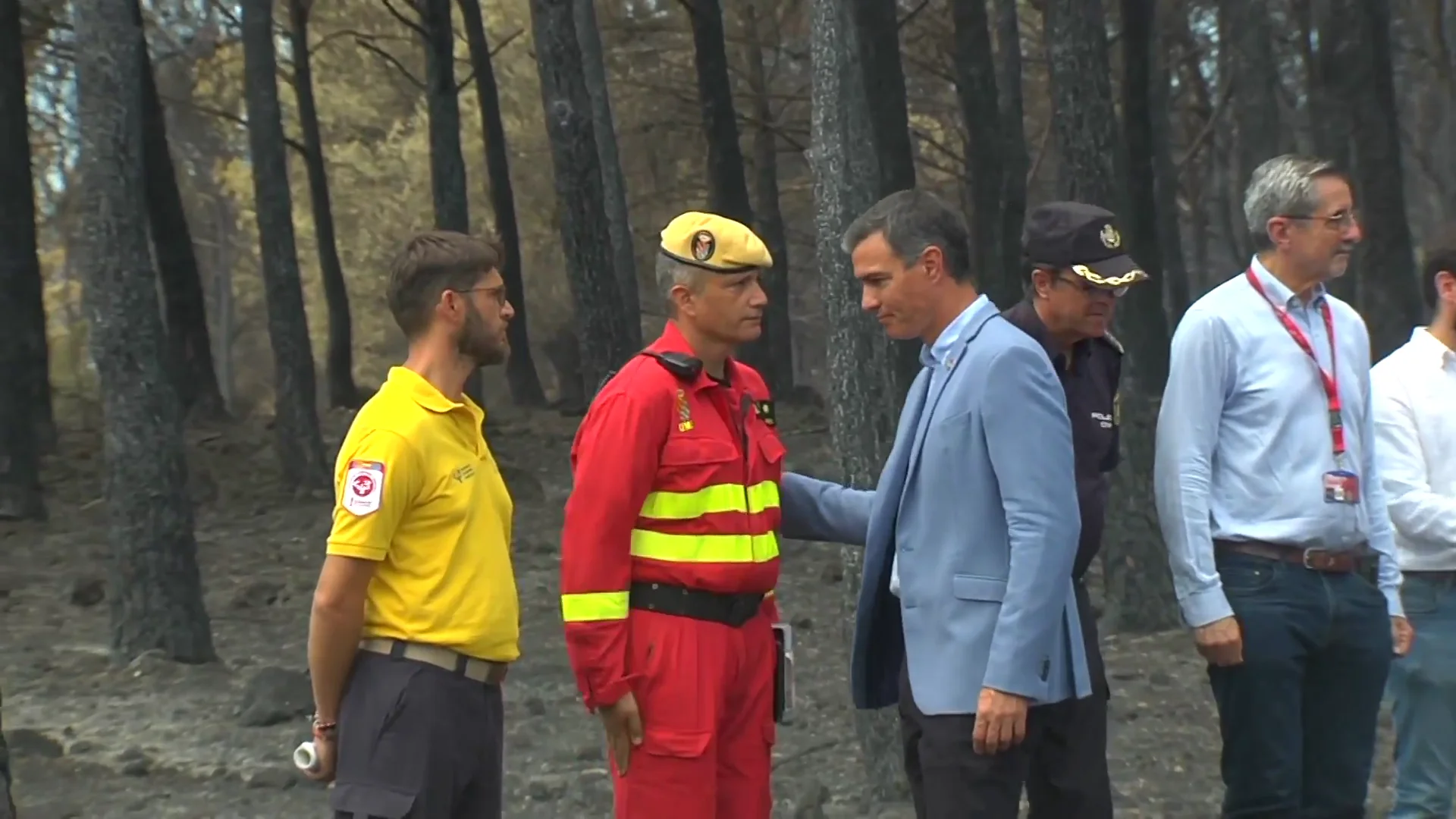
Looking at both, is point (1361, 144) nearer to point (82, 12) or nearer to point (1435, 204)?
point (82, 12)

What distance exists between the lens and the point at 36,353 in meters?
18.9

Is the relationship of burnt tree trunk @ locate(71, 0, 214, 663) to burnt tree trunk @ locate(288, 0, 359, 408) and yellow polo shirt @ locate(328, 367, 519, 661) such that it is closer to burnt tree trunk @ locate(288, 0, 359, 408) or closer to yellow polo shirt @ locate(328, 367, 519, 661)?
yellow polo shirt @ locate(328, 367, 519, 661)

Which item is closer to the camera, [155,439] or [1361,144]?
[155,439]

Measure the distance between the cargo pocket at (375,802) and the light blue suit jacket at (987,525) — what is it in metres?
1.29

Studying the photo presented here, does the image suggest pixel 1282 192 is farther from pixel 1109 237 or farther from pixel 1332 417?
pixel 1109 237

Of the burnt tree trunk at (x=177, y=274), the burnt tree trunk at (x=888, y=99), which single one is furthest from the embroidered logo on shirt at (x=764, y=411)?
the burnt tree trunk at (x=177, y=274)

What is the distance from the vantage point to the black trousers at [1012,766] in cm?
491

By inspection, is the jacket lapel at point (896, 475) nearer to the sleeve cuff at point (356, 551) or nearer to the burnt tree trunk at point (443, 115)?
the sleeve cuff at point (356, 551)

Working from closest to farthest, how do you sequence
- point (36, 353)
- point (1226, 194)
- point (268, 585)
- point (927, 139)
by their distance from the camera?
point (268, 585) → point (36, 353) → point (927, 139) → point (1226, 194)

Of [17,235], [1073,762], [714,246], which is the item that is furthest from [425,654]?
[17,235]

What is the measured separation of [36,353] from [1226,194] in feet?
79.4

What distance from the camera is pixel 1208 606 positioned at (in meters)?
5.49

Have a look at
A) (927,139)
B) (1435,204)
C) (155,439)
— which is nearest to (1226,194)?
(1435,204)

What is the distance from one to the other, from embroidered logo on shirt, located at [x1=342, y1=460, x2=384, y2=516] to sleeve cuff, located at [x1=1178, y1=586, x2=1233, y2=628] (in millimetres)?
2208
